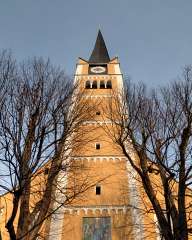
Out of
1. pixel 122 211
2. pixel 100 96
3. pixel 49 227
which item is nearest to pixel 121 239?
pixel 122 211

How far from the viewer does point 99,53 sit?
46344mm

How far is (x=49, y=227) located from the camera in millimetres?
14695

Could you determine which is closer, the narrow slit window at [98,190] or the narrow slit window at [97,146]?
the narrow slit window at [98,190]

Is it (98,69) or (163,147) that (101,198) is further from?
(98,69)

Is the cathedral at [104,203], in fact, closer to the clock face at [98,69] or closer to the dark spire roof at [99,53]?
the clock face at [98,69]

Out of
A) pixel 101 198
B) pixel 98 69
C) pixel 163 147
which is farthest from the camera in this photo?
pixel 98 69

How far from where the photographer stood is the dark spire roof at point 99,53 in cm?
4272

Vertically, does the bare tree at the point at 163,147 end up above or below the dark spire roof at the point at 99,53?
below

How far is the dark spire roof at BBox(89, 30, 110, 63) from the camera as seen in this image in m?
42.7

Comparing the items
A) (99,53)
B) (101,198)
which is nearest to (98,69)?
(99,53)

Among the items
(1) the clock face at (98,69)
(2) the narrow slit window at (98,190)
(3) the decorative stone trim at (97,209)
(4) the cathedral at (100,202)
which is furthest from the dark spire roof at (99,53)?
(3) the decorative stone trim at (97,209)

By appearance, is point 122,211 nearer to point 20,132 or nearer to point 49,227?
point 49,227

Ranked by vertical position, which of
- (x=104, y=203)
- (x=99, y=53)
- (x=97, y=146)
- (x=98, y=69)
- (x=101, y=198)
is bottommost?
(x=104, y=203)

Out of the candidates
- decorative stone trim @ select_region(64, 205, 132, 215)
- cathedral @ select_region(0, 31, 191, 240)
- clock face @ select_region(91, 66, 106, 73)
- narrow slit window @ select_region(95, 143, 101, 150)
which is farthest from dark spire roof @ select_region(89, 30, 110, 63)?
decorative stone trim @ select_region(64, 205, 132, 215)
